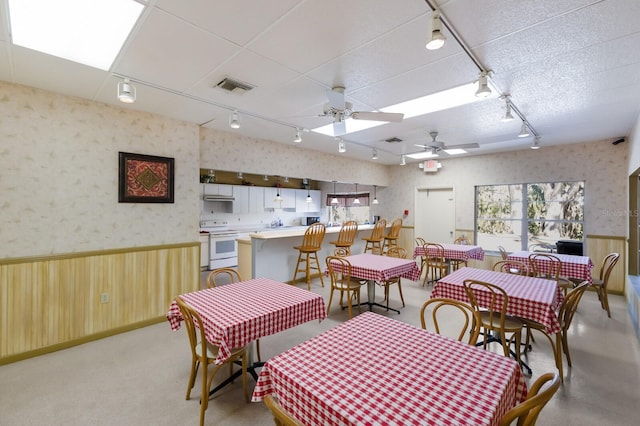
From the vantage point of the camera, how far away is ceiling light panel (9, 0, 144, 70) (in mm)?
1691

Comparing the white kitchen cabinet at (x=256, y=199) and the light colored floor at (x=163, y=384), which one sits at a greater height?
the white kitchen cabinet at (x=256, y=199)

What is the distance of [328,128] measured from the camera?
14.0 ft

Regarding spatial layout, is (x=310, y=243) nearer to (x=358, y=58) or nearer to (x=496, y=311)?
(x=496, y=311)

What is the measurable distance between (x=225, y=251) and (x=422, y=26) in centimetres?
594

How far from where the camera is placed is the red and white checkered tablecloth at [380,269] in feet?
11.0

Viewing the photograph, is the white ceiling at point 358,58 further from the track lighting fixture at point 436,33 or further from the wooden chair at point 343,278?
the wooden chair at point 343,278

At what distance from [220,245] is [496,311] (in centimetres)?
555

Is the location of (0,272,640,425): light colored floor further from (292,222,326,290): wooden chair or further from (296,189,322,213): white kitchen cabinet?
(296,189,322,213): white kitchen cabinet

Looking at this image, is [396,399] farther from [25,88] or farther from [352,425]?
[25,88]

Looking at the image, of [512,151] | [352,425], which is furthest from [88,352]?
[512,151]

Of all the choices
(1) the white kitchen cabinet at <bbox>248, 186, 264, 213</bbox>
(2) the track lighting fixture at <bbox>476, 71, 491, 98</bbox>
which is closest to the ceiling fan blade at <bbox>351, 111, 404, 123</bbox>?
(2) the track lighting fixture at <bbox>476, 71, 491, 98</bbox>

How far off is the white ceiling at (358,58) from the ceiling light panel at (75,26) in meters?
0.06

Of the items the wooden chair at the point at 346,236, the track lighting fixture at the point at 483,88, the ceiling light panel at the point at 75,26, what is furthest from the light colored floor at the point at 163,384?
the ceiling light panel at the point at 75,26

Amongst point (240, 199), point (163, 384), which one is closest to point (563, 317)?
point (163, 384)
